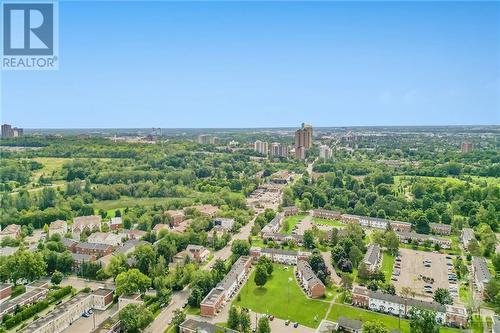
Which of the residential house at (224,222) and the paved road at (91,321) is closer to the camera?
the paved road at (91,321)

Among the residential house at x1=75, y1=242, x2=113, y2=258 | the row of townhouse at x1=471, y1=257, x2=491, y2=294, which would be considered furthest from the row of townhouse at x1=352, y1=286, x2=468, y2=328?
the residential house at x1=75, y1=242, x2=113, y2=258

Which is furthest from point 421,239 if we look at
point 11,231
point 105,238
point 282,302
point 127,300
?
point 11,231

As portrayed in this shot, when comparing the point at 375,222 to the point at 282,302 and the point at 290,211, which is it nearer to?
the point at 290,211

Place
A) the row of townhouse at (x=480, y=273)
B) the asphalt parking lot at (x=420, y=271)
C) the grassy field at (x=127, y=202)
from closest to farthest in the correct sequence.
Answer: the row of townhouse at (x=480, y=273), the asphalt parking lot at (x=420, y=271), the grassy field at (x=127, y=202)

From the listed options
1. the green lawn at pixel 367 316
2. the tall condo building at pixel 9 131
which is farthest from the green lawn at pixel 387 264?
the tall condo building at pixel 9 131

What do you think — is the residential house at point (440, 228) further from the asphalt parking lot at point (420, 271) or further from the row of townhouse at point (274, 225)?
the row of townhouse at point (274, 225)

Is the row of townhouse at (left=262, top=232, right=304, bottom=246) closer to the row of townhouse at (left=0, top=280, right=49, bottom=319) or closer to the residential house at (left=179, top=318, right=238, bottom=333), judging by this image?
the residential house at (left=179, top=318, right=238, bottom=333)

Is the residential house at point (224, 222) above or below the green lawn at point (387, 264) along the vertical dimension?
above
